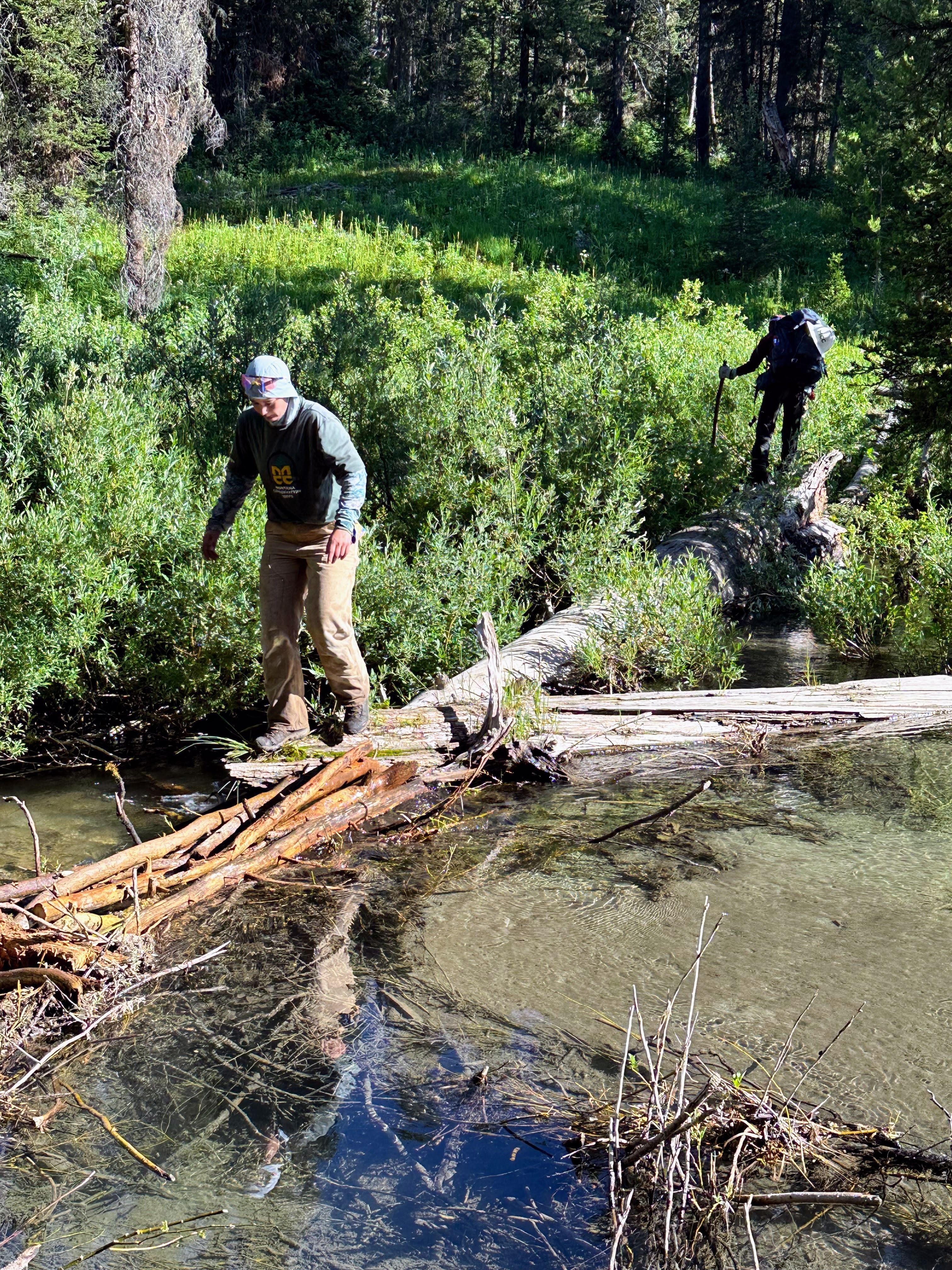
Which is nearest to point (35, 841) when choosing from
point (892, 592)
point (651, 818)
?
point (651, 818)

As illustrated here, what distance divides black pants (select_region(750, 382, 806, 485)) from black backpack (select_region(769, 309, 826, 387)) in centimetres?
14

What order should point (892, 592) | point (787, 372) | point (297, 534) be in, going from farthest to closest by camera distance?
1. point (787, 372)
2. point (892, 592)
3. point (297, 534)

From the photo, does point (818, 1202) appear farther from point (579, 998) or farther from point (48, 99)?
point (48, 99)

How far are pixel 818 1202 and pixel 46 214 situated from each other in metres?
20.7

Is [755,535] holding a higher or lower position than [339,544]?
lower

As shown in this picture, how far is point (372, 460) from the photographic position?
11023mm

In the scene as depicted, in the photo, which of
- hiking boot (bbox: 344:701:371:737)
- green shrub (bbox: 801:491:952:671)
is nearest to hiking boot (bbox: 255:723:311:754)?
hiking boot (bbox: 344:701:371:737)

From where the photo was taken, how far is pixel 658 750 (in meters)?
7.12

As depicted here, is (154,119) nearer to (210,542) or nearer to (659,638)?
(210,542)

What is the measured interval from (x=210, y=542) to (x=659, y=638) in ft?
10.8

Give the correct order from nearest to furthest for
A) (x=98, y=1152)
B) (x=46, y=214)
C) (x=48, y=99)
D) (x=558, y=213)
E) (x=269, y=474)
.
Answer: (x=98, y=1152) < (x=269, y=474) < (x=46, y=214) < (x=48, y=99) < (x=558, y=213)

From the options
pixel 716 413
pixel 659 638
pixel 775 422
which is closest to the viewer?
pixel 659 638

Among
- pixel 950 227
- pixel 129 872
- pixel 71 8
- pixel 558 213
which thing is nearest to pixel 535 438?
pixel 950 227

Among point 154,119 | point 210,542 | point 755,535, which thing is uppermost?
point 154,119
